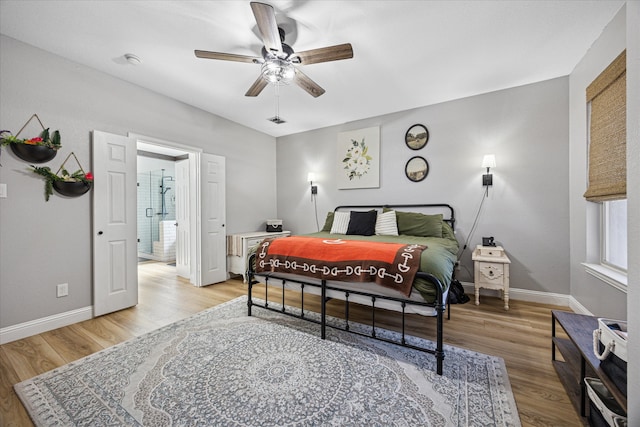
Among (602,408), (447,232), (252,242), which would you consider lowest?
(602,408)

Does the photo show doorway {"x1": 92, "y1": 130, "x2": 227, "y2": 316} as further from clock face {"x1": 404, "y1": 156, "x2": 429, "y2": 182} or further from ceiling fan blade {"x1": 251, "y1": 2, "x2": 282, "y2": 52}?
clock face {"x1": 404, "y1": 156, "x2": 429, "y2": 182}

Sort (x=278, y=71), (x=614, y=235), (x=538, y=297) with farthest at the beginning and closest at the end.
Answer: (x=538, y=297) → (x=614, y=235) → (x=278, y=71)

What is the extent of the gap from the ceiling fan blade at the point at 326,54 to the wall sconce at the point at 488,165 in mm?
2412

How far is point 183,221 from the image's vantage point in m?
4.53

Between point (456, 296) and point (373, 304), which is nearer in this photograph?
point (373, 304)

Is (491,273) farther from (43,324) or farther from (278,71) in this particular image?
(43,324)

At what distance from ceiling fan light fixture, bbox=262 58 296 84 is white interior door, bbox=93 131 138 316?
6.76ft

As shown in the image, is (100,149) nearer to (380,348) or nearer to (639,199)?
(380,348)

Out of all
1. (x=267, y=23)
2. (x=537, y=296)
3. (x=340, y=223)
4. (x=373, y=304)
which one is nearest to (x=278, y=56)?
(x=267, y=23)

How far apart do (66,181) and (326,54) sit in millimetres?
2871

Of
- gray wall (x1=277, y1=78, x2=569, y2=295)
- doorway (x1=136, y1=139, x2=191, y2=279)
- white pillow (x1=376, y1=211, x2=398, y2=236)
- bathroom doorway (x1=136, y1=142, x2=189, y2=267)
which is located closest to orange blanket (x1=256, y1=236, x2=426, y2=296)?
white pillow (x1=376, y1=211, x2=398, y2=236)

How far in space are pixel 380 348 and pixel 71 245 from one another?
10.9 feet

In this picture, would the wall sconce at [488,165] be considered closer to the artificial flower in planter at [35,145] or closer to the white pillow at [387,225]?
the white pillow at [387,225]

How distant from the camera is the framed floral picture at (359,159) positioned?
14.0 ft
